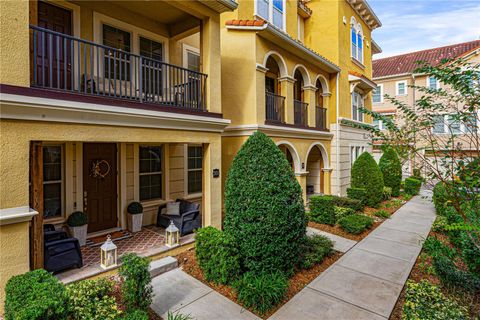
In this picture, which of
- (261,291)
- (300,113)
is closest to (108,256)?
(261,291)

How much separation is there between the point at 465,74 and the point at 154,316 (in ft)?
20.5

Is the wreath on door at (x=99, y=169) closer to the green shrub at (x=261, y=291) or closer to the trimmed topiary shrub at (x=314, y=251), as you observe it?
the green shrub at (x=261, y=291)

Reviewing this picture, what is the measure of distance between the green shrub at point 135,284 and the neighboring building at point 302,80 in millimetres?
5695

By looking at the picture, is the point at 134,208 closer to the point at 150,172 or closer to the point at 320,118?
the point at 150,172

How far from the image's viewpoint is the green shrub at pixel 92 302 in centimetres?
385

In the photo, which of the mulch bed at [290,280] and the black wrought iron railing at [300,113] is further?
the black wrought iron railing at [300,113]

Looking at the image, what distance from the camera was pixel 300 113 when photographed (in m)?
12.0

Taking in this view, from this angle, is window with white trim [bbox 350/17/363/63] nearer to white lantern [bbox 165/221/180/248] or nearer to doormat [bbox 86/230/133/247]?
white lantern [bbox 165/221/180/248]

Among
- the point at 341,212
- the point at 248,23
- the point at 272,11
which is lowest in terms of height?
the point at 341,212

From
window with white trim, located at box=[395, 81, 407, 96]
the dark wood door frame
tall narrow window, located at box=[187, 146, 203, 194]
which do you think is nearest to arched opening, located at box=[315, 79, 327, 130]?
tall narrow window, located at box=[187, 146, 203, 194]

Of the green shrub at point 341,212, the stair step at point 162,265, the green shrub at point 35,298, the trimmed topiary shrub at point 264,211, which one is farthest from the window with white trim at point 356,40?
the green shrub at point 35,298

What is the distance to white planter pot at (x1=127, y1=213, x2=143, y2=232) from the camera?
7.91m

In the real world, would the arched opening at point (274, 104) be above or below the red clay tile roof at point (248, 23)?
below

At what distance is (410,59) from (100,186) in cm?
3270
